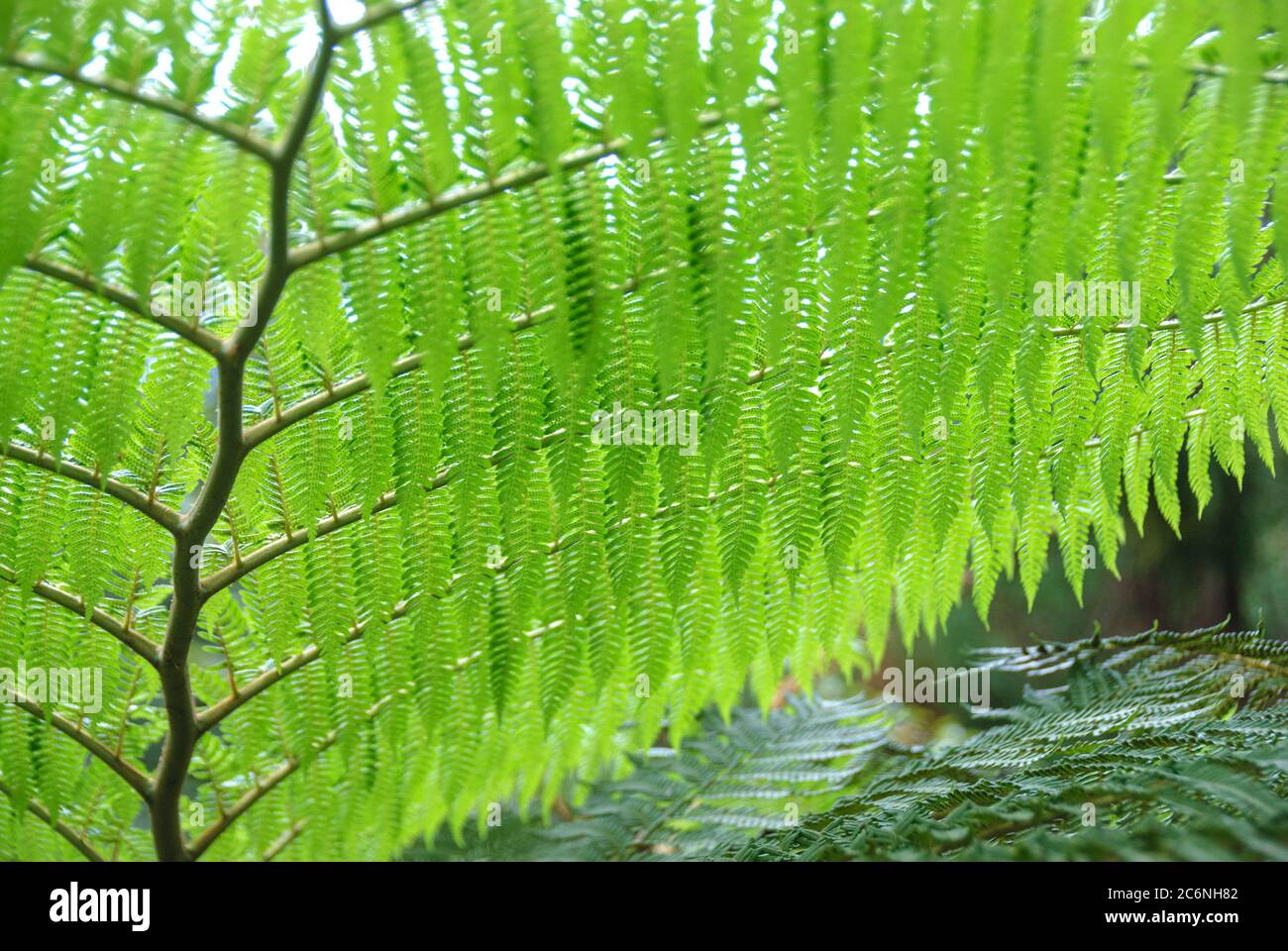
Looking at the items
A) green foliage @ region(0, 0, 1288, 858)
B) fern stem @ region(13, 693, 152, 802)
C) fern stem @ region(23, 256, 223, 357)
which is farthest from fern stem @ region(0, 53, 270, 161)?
fern stem @ region(13, 693, 152, 802)

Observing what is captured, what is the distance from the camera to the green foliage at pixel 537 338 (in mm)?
716

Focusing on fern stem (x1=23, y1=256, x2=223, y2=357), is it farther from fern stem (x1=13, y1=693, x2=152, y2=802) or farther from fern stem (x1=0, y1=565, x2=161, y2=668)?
fern stem (x1=13, y1=693, x2=152, y2=802)

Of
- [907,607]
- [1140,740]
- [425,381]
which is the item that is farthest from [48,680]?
[1140,740]

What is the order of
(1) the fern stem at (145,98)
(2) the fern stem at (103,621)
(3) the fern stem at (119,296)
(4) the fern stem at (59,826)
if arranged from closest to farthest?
(1) the fern stem at (145,98), (3) the fern stem at (119,296), (2) the fern stem at (103,621), (4) the fern stem at (59,826)

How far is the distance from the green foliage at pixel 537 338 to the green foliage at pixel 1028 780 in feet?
0.67

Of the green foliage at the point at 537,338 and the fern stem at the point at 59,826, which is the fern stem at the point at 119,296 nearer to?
the green foliage at the point at 537,338

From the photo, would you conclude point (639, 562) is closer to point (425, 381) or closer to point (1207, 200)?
point (425, 381)

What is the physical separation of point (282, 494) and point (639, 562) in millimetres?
429

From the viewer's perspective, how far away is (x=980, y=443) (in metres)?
1.13

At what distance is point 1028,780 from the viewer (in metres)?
0.97

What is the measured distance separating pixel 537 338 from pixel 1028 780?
73 centimetres

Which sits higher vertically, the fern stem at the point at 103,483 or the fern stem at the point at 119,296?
the fern stem at the point at 119,296

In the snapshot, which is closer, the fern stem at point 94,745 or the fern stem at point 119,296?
the fern stem at point 119,296

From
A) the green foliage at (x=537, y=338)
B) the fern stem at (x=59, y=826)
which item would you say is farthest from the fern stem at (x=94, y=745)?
the fern stem at (x=59, y=826)
